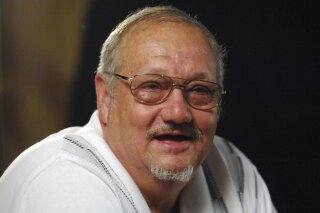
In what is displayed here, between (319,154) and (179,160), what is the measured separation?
3.50 feet

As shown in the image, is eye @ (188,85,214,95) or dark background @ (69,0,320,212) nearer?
eye @ (188,85,214,95)

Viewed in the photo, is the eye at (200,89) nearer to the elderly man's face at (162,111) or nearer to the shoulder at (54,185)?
the elderly man's face at (162,111)

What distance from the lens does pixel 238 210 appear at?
4.61ft

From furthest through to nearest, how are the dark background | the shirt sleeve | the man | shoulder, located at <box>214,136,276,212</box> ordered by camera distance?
1. the dark background
2. shoulder, located at <box>214,136,276,212</box>
3. the man
4. the shirt sleeve

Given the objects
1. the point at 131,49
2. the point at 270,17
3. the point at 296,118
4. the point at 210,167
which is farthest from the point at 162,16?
the point at 296,118

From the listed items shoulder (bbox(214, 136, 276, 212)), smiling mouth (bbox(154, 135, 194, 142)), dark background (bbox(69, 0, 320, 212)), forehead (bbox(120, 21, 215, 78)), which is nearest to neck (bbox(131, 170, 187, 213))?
smiling mouth (bbox(154, 135, 194, 142))

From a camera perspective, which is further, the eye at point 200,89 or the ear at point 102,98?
the ear at point 102,98

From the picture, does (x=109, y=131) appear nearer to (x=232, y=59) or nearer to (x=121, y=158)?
(x=121, y=158)

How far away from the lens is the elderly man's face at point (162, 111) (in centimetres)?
123

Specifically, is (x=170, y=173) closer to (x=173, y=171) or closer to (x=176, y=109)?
(x=173, y=171)

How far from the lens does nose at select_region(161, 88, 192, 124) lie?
1198 millimetres

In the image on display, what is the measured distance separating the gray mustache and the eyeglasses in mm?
62

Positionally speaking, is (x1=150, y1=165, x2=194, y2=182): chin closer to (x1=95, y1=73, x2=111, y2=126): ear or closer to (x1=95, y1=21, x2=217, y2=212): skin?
(x1=95, y1=21, x2=217, y2=212): skin

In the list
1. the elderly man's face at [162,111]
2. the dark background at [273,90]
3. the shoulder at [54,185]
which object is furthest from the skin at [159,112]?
the dark background at [273,90]
